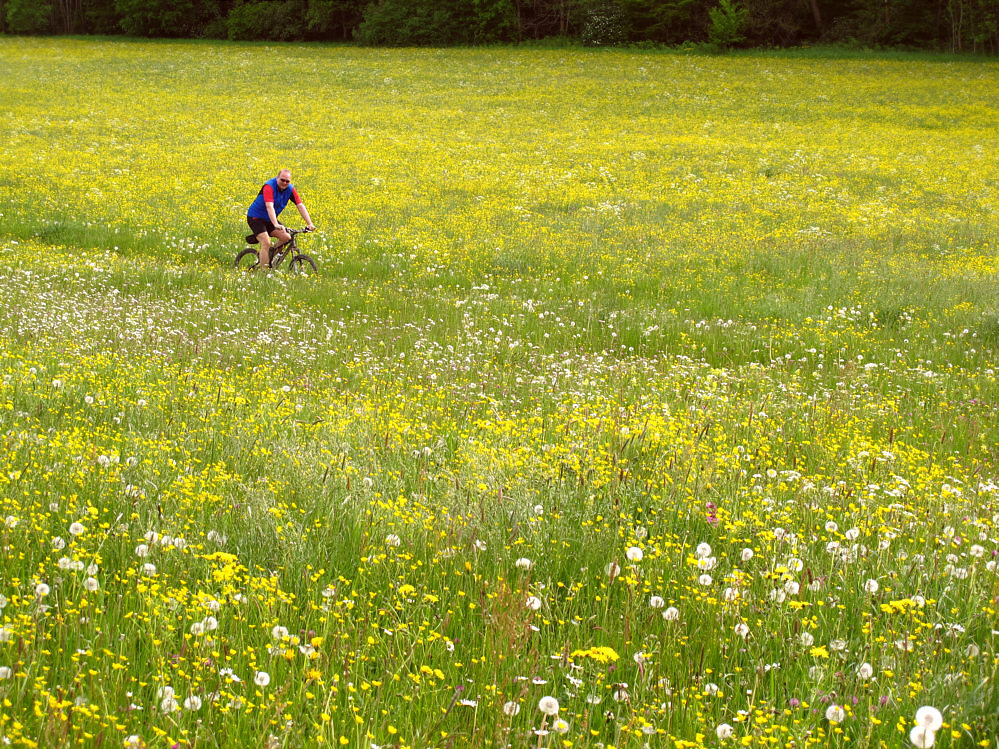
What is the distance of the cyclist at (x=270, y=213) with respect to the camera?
1480 centimetres

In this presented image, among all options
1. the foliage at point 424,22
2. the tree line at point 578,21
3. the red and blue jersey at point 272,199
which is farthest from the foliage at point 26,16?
the red and blue jersey at point 272,199

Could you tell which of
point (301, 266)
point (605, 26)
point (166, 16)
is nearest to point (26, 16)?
point (166, 16)

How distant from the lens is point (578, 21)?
60.3 metres

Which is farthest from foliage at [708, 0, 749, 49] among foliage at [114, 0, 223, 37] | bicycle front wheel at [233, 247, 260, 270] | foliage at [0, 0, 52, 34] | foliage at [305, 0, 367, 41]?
foliage at [0, 0, 52, 34]

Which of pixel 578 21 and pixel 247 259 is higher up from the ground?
pixel 578 21

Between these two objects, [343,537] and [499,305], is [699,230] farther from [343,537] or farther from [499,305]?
[343,537]

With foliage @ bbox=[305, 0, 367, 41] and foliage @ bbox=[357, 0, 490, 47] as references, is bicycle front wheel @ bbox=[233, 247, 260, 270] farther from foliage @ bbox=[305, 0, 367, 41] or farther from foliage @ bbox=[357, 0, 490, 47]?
foliage @ bbox=[305, 0, 367, 41]

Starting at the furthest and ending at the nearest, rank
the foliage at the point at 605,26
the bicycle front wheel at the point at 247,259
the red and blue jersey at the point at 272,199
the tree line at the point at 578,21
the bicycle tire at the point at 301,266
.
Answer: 1. the foliage at the point at 605,26
2. the tree line at the point at 578,21
3. the bicycle front wheel at the point at 247,259
4. the bicycle tire at the point at 301,266
5. the red and blue jersey at the point at 272,199

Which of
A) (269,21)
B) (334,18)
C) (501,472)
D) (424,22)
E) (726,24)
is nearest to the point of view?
(501,472)

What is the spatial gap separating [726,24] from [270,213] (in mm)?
45948

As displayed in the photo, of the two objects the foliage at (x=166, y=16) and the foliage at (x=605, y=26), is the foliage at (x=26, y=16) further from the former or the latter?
the foliage at (x=605, y=26)

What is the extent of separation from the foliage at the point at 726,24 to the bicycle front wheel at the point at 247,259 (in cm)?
4494

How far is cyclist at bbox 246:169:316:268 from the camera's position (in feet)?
48.6

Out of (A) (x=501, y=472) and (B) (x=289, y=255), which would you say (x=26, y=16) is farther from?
(A) (x=501, y=472)
